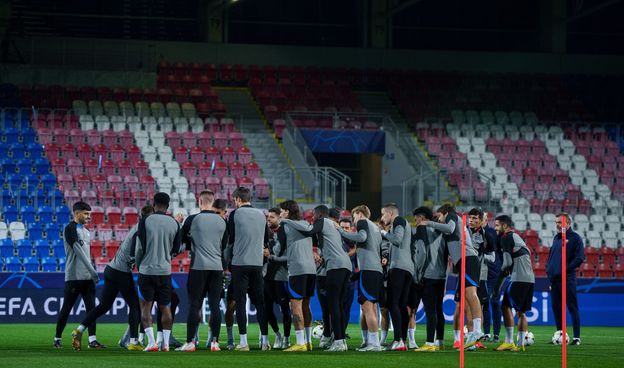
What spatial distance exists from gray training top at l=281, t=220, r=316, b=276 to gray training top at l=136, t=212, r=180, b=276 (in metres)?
1.71

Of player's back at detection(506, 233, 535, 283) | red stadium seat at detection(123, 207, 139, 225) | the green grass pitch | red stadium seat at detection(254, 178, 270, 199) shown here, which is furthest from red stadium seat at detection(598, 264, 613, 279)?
player's back at detection(506, 233, 535, 283)

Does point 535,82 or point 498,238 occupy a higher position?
point 535,82

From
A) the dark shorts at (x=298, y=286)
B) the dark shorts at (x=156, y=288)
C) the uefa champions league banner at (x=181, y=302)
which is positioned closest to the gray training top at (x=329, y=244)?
the dark shorts at (x=298, y=286)

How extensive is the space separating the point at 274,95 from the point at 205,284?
958 inches

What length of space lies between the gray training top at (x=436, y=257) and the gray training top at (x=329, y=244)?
3.90ft

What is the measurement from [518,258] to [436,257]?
2.10m

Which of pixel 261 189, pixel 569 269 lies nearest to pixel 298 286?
pixel 569 269

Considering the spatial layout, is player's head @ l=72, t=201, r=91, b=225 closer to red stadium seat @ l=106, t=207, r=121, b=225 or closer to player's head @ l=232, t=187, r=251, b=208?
player's head @ l=232, t=187, r=251, b=208

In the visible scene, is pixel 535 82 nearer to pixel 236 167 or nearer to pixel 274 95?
pixel 274 95

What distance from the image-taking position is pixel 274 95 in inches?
1630

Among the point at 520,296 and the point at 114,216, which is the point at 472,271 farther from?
the point at 114,216

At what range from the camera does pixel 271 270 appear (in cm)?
1877

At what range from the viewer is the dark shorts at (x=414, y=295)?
1892cm

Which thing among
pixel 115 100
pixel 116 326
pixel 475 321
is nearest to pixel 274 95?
pixel 115 100
